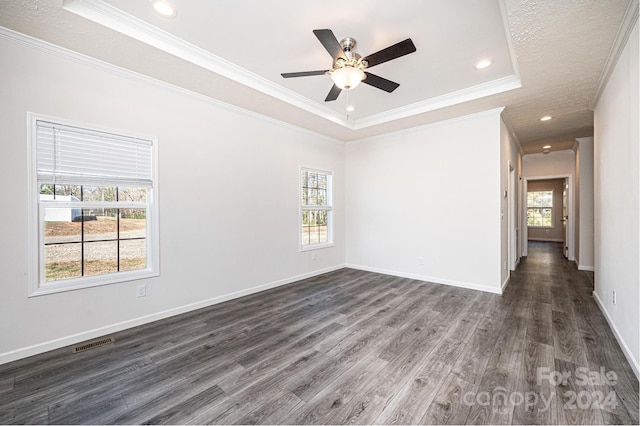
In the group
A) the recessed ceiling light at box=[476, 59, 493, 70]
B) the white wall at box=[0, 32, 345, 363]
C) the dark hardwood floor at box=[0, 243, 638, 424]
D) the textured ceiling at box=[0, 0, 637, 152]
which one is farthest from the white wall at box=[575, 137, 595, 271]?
the white wall at box=[0, 32, 345, 363]

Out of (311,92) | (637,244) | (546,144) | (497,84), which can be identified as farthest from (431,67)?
(546,144)

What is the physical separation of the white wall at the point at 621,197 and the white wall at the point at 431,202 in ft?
3.58

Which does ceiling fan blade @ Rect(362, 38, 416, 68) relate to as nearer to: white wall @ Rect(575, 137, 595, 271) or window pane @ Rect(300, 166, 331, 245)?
window pane @ Rect(300, 166, 331, 245)

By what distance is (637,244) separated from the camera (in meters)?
1.98

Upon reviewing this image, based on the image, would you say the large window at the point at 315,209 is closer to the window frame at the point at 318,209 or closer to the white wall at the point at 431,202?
the window frame at the point at 318,209

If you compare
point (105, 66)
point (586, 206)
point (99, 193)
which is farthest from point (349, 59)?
point (586, 206)

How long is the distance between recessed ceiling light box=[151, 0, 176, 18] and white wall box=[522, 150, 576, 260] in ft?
27.5

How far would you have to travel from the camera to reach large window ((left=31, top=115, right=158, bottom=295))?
241 cm

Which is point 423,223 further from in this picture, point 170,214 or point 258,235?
point 170,214

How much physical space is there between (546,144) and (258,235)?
266 inches

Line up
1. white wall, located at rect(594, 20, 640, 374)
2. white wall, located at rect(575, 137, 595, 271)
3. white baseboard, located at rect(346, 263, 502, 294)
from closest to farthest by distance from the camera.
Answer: white wall, located at rect(594, 20, 640, 374) → white baseboard, located at rect(346, 263, 502, 294) → white wall, located at rect(575, 137, 595, 271)

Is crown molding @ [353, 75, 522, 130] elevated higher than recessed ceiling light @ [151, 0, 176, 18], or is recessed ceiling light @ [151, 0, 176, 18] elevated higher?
recessed ceiling light @ [151, 0, 176, 18]

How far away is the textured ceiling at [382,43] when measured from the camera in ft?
6.81

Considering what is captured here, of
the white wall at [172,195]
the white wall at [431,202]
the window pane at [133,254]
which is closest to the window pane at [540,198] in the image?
the white wall at [431,202]
